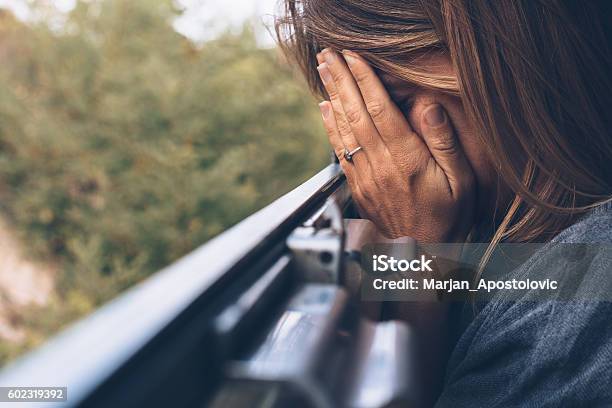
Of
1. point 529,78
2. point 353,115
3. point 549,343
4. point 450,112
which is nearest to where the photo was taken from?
point 549,343

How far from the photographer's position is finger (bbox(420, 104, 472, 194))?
897mm

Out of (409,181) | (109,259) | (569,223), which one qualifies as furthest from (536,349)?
(109,259)

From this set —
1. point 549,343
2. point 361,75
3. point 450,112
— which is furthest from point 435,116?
point 549,343

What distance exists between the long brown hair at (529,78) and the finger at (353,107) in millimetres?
97

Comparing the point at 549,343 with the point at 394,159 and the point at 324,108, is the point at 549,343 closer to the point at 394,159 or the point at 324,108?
the point at 394,159

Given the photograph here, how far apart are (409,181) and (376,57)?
23cm

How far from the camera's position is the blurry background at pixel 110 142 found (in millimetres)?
10445

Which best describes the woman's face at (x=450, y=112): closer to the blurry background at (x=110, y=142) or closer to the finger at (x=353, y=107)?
the finger at (x=353, y=107)

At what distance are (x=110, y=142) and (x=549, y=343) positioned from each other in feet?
37.2

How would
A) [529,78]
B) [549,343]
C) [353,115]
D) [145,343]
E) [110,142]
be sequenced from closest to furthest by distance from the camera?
[145,343] → [549,343] → [529,78] → [353,115] → [110,142]

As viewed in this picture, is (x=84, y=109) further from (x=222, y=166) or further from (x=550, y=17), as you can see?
(x=550, y=17)

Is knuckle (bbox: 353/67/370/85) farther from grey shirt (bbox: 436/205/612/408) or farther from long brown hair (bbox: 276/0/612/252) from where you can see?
grey shirt (bbox: 436/205/612/408)

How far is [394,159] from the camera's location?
0.99 meters

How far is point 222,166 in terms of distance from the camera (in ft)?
37.9
